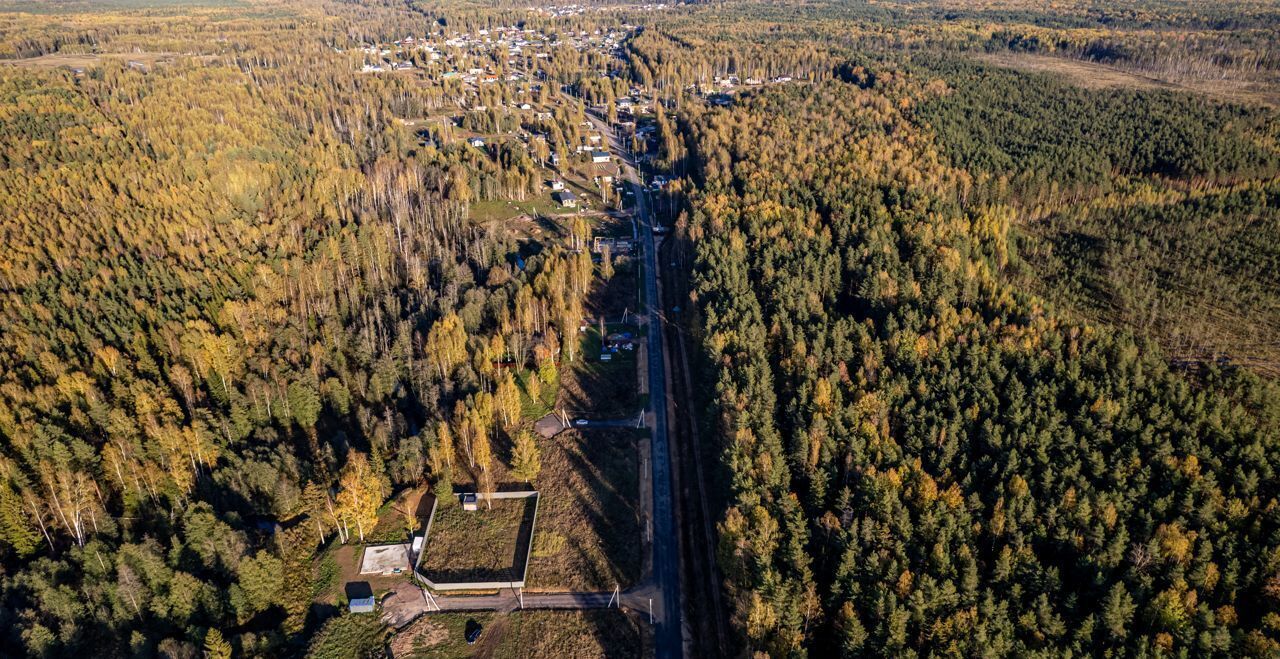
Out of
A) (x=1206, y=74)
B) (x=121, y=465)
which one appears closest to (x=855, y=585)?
(x=121, y=465)

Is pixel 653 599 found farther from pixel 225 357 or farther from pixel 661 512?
pixel 225 357

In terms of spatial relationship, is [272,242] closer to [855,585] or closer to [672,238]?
[672,238]

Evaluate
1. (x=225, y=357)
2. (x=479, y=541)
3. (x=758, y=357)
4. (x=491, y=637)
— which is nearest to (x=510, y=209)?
(x=225, y=357)

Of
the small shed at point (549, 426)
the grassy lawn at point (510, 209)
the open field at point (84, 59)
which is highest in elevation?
the open field at point (84, 59)

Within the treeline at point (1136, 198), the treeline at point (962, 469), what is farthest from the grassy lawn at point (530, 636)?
the treeline at point (1136, 198)

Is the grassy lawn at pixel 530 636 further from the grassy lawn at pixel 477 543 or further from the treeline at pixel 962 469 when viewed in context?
the treeline at pixel 962 469
